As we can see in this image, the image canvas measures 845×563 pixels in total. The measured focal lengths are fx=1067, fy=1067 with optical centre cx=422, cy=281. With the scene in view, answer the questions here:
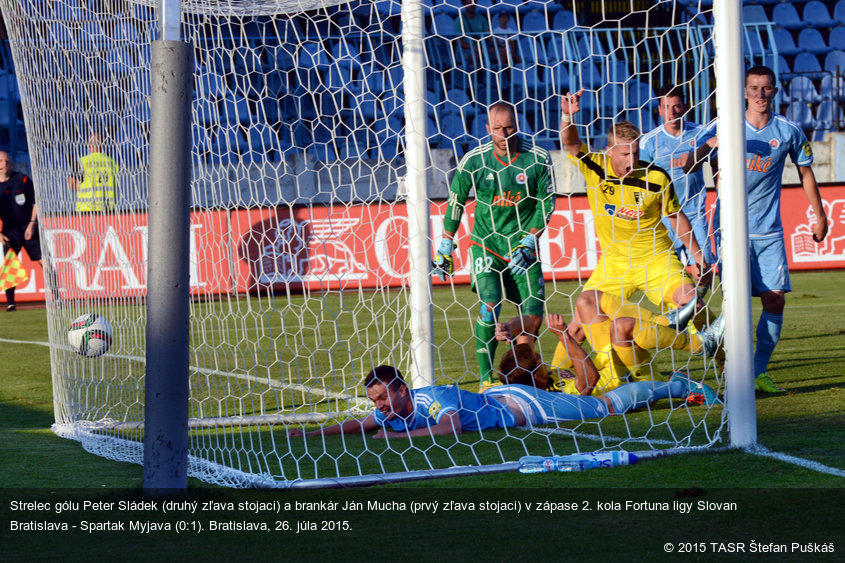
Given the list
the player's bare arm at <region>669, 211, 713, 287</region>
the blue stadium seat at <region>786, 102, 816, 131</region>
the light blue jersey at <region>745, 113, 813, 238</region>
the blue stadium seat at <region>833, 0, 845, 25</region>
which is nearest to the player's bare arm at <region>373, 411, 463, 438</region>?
the player's bare arm at <region>669, 211, 713, 287</region>

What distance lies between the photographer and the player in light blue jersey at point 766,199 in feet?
19.7

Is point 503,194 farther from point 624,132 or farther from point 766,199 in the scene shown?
point 766,199

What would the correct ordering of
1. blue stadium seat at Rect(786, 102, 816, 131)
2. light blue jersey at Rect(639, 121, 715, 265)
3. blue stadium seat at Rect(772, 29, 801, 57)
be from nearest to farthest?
light blue jersey at Rect(639, 121, 715, 265) → blue stadium seat at Rect(786, 102, 816, 131) → blue stadium seat at Rect(772, 29, 801, 57)

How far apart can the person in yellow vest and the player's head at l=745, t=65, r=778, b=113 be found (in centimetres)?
356

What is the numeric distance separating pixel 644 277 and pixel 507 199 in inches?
35.8

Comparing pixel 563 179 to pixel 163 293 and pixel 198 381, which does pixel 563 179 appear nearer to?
pixel 198 381

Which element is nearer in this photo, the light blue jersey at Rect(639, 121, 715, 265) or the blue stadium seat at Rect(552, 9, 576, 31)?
the light blue jersey at Rect(639, 121, 715, 265)

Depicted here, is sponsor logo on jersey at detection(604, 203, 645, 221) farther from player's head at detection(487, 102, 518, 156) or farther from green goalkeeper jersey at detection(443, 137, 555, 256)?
player's head at detection(487, 102, 518, 156)

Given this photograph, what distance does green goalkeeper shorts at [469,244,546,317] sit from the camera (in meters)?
6.27

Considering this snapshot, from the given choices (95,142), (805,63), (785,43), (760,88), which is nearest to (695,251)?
(760,88)

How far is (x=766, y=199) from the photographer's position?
6109 millimetres

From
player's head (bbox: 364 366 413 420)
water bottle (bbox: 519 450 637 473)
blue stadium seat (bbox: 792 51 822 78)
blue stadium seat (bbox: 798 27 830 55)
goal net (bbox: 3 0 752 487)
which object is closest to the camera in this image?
water bottle (bbox: 519 450 637 473)

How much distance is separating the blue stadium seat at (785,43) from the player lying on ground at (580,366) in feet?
46.0

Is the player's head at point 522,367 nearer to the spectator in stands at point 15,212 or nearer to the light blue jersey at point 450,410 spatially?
the light blue jersey at point 450,410
